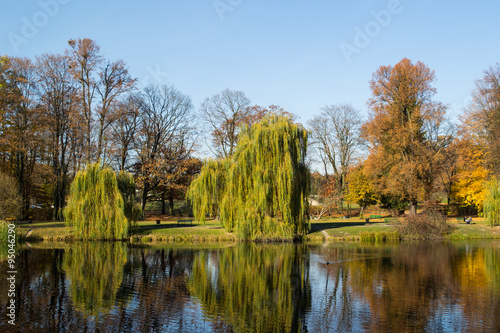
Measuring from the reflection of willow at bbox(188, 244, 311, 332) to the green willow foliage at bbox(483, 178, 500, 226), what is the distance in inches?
753

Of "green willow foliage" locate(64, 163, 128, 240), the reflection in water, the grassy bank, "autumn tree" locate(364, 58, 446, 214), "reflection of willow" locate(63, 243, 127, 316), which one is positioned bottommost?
the reflection in water

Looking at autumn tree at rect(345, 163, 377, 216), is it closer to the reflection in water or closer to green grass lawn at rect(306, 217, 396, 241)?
green grass lawn at rect(306, 217, 396, 241)

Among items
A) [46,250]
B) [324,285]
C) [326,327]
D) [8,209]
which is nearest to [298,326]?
[326,327]

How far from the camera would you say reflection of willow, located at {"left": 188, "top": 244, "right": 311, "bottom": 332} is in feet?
37.4

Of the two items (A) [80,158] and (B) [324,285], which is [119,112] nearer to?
(A) [80,158]

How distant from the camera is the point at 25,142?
35.8m

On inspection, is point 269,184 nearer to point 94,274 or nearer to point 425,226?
point 425,226

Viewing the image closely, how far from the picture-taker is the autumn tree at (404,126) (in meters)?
38.1

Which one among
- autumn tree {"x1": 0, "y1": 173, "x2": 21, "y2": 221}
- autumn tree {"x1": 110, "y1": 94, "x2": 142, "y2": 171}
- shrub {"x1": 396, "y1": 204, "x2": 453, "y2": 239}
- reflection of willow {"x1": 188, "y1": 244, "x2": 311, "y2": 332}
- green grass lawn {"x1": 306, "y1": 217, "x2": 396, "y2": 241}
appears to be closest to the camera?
reflection of willow {"x1": 188, "y1": 244, "x2": 311, "y2": 332}

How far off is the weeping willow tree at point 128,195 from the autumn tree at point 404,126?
22458mm

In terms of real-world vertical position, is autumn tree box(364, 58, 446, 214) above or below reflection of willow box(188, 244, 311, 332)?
above

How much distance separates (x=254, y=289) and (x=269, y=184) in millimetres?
15077

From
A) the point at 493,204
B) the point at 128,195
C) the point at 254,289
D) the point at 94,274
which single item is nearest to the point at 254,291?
the point at 254,289

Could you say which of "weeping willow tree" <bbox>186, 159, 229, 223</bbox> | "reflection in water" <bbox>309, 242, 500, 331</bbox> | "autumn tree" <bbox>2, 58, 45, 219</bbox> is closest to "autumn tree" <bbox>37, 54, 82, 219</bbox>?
"autumn tree" <bbox>2, 58, 45, 219</bbox>
